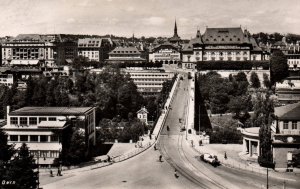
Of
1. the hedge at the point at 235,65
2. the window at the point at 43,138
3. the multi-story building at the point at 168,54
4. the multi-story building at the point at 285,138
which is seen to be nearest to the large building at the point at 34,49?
the multi-story building at the point at 168,54

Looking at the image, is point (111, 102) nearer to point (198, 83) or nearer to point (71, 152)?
point (198, 83)

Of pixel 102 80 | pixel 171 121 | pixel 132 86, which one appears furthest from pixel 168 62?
pixel 171 121

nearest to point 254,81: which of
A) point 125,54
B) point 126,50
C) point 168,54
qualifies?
point 168,54

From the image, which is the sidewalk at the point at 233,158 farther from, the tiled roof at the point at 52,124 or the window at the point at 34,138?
the window at the point at 34,138

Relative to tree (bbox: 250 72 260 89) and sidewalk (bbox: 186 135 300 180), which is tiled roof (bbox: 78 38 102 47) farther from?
sidewalk (bbox: 186 135 300 180)

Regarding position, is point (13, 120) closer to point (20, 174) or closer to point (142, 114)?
point (20, 174)
